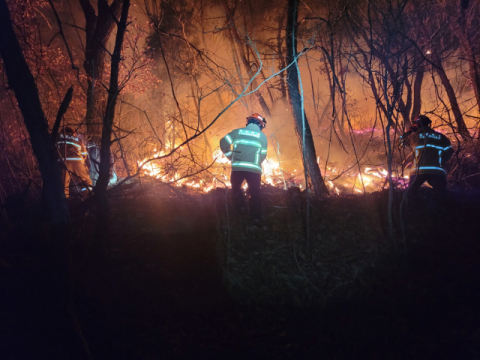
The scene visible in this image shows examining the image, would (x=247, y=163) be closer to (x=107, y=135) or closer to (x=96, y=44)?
(x=107, y=135)

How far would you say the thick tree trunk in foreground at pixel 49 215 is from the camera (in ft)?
8.32

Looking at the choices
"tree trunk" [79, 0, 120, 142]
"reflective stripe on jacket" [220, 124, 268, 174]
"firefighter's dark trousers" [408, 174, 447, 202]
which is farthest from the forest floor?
"tree trunk" [79, 0, 120, 142]

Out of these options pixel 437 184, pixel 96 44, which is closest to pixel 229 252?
pixel 437 184

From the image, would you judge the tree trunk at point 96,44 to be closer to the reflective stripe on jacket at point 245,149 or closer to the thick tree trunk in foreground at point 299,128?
the reflective stripe on jacket at point 245,149

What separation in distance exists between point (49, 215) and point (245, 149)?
3226 millimetres

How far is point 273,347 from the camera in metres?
3.19

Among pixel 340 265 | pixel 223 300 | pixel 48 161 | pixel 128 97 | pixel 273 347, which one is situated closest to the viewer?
pixel 48 161

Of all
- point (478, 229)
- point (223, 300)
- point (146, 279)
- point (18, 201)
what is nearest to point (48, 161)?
point (18, 201)

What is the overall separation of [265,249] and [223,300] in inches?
45.2

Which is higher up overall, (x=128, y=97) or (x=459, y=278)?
(x=128, y=97)

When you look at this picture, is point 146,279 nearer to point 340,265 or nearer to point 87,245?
point 87,245

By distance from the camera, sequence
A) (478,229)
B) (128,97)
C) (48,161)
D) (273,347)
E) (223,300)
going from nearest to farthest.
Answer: (48,161)
(273,347)
(223,300)
(478,229)
(128,97)

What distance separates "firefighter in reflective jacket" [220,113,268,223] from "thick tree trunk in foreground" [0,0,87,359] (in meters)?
2.79

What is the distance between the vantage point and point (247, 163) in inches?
194
